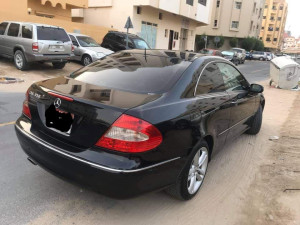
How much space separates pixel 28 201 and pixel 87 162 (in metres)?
1.01

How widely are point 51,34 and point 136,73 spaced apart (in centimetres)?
923

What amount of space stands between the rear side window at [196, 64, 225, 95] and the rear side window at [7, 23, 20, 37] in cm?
1010

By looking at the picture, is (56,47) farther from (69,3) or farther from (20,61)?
(69,3)

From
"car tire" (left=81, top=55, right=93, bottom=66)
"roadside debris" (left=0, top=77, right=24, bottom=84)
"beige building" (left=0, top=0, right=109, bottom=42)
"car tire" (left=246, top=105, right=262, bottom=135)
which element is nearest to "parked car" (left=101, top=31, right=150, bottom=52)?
"car tire" (left=81, top=55, right=93, bottom=66)

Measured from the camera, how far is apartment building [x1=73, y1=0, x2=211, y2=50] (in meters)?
24.0

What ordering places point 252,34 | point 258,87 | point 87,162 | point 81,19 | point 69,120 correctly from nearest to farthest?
point 87,162
point 69,120
point 258,87
point 81,19
point 252,34

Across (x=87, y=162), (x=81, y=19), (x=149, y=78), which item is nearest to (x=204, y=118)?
(x=149, y=78)

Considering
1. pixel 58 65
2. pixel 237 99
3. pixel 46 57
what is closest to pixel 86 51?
pixel 58 65

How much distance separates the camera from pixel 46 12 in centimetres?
2045

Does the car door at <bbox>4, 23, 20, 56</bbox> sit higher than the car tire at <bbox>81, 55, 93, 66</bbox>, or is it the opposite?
the car door at <bbox>4, 23, 20, 56</bbox>

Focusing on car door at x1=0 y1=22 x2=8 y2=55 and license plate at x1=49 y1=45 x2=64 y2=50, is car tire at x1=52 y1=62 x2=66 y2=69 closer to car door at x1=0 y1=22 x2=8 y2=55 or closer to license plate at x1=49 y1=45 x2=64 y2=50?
license plate at x1=49 y1=45 x2=64 y2=50

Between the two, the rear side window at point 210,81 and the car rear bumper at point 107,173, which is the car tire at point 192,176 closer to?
the car rear bumper at point 107,173

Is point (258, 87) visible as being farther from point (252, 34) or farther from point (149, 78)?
point (252, 34)

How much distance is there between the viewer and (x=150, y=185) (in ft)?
8.84
